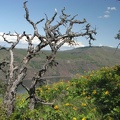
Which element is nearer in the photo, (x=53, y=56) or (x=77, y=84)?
(x=53, y=56)

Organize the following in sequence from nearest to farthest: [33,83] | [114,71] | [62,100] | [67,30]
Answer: [33,83]
[67,30]
[62,100]
[114,71]

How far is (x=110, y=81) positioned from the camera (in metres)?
14.7

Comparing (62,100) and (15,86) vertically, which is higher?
(15,86)

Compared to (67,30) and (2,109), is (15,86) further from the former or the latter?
(67,30)

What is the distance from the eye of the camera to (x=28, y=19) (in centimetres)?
1167

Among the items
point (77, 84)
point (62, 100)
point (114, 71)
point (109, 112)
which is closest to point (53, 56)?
point (62, 100)

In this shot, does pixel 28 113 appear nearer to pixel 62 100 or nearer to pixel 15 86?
pixel 15 86

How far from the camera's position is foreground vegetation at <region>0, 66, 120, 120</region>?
973 cm

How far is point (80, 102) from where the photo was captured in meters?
12.4

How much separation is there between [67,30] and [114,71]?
6240mm

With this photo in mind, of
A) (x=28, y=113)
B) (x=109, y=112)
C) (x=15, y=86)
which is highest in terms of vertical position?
(x=15, y=86)

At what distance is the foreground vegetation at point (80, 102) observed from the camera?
31.9ft

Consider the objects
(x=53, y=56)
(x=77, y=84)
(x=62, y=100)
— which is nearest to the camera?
(x=53, y=56)

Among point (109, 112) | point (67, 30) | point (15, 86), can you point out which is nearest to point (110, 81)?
point (109, 112)
